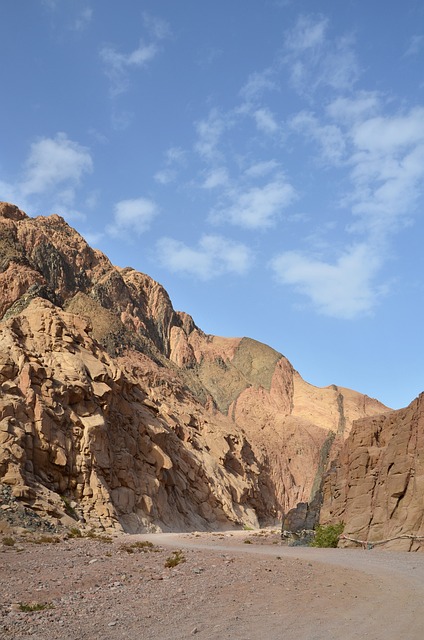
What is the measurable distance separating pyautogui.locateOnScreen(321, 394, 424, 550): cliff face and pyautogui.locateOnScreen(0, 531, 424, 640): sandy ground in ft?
13.0

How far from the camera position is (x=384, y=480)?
25234 millimetres

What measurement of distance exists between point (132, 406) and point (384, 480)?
3120 cm

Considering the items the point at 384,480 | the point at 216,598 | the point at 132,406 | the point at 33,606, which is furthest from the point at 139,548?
the point at 132,406

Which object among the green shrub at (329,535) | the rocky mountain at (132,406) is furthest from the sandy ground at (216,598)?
the rocky mountain at (132,406)

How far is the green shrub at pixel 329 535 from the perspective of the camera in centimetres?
2641

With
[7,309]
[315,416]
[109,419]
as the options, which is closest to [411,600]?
[109,419]

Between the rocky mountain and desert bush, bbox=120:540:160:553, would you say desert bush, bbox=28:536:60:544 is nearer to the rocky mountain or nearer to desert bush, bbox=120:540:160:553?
desert bush, bbox=120:540:160:553

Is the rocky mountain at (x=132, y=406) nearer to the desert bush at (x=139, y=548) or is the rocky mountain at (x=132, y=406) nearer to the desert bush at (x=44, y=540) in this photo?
the desert bush at (x=44, y=540)

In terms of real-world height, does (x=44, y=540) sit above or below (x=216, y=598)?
below

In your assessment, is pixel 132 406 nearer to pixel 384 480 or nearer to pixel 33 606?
pixel 384 480

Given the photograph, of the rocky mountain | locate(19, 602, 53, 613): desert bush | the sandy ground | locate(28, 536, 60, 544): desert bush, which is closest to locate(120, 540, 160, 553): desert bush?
locate(28, 536, 60, 544): desert bush

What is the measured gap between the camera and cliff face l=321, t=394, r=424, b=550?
74.5 ft

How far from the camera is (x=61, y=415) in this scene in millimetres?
41312

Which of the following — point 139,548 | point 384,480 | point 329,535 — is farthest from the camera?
point 329,535
